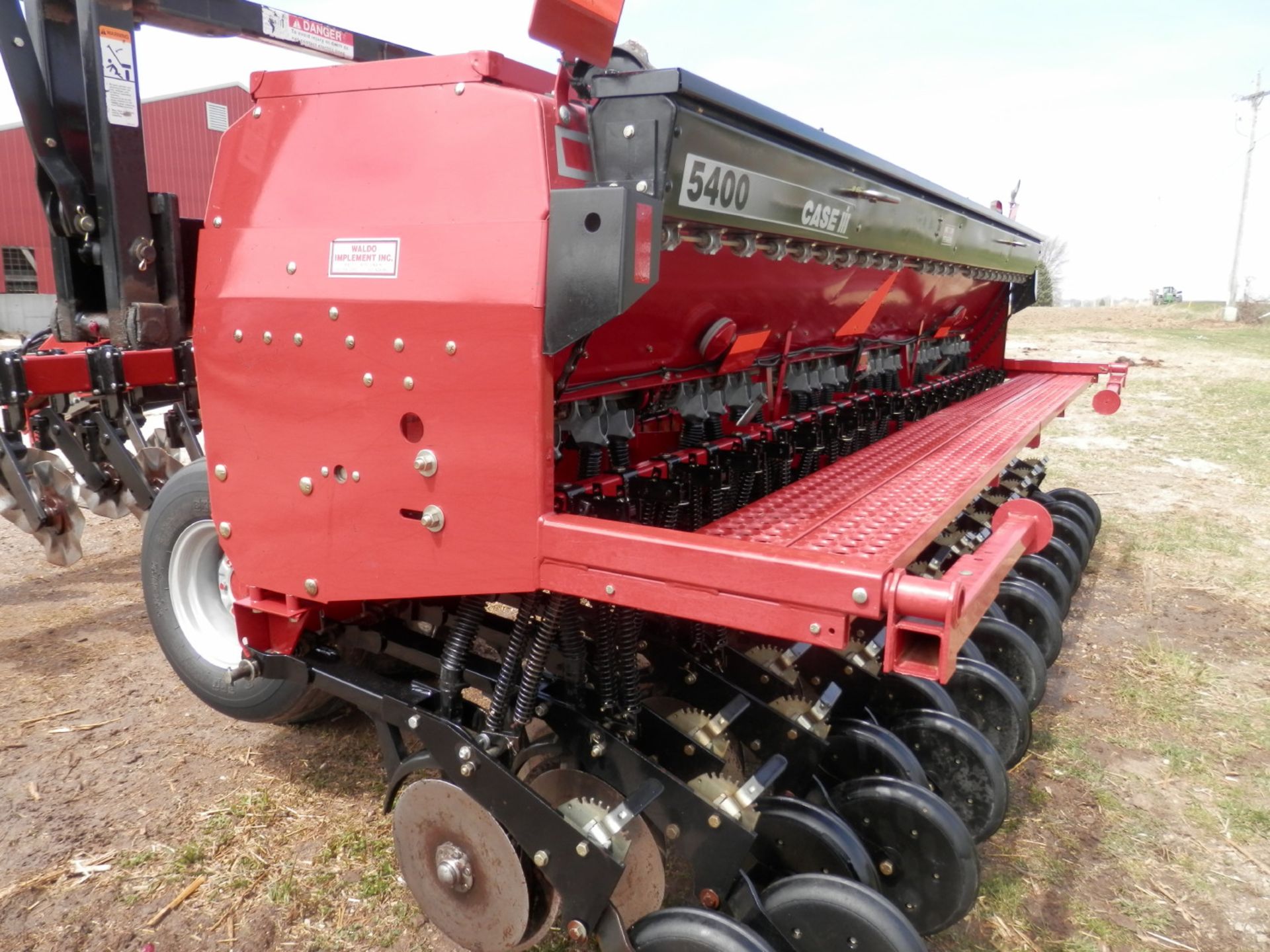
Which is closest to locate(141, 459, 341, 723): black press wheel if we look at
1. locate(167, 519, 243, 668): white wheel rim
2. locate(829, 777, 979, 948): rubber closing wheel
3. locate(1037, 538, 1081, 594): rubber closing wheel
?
locate(167, 519, 243, 668): white wheel rim

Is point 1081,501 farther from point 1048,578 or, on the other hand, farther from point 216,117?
point 216,117

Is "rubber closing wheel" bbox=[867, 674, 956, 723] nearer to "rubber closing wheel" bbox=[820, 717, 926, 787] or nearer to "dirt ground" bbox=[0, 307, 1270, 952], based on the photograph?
"rubber closing wheel" bbox=[820, 717, 926, 787]

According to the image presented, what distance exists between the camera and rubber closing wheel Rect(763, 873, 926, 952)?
187cm

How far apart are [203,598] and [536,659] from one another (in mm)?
1462

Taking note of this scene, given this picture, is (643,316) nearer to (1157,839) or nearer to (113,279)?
(1157,839)

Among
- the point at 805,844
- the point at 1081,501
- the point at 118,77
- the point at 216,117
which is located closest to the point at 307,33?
A: the point at 118,77

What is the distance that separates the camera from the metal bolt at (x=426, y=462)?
1900 mm

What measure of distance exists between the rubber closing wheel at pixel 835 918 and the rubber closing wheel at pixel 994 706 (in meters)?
1.14

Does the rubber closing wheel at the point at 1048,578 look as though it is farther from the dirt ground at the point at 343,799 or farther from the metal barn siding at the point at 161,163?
the metal barn siding at the point at 161,163

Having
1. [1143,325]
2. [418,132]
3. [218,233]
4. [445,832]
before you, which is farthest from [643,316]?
[1143,325]

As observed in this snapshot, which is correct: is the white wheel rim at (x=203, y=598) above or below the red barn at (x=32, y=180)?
below

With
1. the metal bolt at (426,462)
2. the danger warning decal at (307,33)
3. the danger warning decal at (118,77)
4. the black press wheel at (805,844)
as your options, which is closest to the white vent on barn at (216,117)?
the danger warning decal at (307,33)

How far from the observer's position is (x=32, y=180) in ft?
58.3

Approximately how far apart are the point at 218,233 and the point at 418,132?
633 mm
